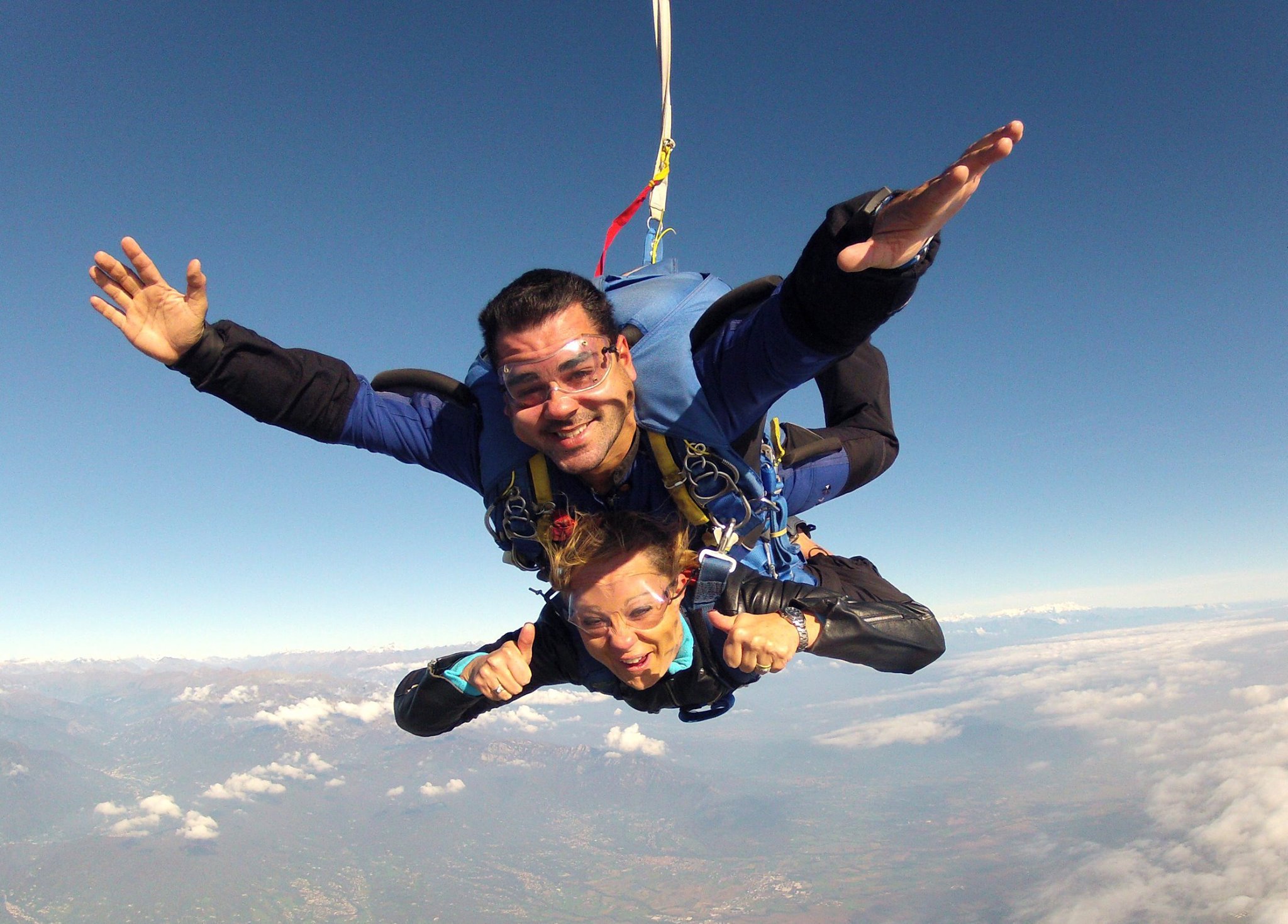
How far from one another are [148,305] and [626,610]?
2.12 meters

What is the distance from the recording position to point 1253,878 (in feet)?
496

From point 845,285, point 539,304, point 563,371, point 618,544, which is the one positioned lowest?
point 618,544

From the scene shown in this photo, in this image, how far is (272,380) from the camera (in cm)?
252

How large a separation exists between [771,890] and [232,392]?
19996cm

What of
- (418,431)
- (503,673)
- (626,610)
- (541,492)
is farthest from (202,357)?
(626,610)

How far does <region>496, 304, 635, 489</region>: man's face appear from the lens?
244 centimetres

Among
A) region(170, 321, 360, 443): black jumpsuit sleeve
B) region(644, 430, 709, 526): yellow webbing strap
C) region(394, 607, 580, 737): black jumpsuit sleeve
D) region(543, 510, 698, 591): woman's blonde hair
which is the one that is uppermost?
region(170, 321, 360, 443): black jumpsuit sleeve

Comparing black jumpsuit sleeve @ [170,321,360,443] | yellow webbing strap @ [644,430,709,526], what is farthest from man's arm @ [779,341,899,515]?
black jumpsuit sleeve @ [170,321,360,443]

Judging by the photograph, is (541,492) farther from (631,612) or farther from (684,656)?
(684,656)

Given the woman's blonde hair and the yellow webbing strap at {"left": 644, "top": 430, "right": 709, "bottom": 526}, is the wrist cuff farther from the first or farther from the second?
the yellow webbing strap at {"left": 644, "top": 430, "right": 709, "bottom": 526}

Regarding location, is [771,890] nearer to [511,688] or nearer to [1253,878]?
[1253,878]

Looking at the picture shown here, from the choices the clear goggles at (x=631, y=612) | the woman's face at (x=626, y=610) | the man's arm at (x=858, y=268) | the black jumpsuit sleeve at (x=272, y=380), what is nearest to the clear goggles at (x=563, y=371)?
the man's arm at (x=858, y=268)

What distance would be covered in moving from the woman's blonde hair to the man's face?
0.40 metres

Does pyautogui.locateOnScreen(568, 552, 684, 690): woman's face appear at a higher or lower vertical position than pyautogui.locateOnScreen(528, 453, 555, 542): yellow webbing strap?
lower
